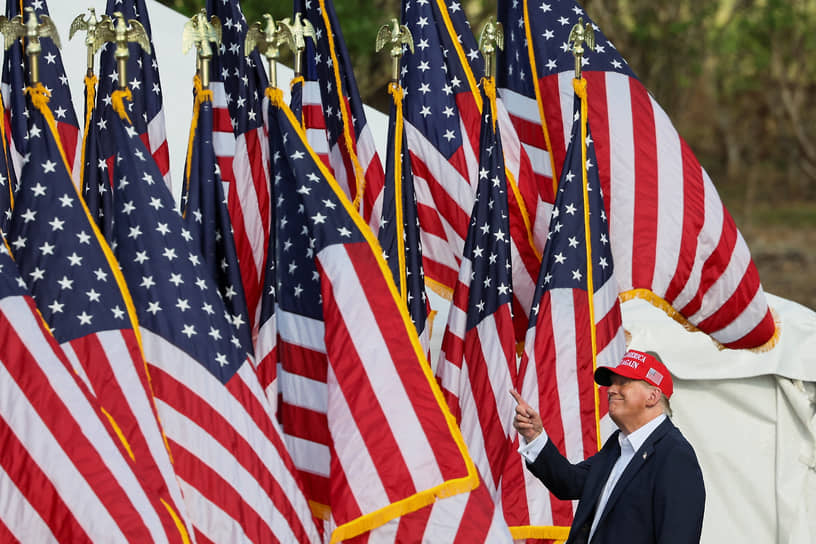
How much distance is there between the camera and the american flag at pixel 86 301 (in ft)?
12.2

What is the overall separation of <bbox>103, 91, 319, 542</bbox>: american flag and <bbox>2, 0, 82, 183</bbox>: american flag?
1.07 metres

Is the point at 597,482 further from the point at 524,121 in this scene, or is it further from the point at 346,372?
the point at 524,121

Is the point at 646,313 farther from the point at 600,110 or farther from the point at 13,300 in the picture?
the point at 13,300

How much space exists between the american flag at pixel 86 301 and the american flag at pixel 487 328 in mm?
1423

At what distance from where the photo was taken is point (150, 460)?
370 centimetres

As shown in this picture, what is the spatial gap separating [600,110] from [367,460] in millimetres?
2013

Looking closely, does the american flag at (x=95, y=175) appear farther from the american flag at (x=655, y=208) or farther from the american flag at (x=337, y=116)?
the american flag at (x=655, y=208)

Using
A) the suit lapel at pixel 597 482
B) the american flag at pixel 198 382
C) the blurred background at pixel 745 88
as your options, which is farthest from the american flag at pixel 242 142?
the blurred background at pixel 745 88

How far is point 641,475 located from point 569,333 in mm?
1009

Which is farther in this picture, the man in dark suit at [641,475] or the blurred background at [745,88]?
the blurred background at [745,88]

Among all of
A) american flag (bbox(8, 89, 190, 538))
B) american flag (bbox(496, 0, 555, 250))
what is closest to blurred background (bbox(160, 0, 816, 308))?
american flag (bbox(496, 0, 555, 250))

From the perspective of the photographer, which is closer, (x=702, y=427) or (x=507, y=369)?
(x=507, y=369)

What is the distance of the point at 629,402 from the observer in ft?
12.5

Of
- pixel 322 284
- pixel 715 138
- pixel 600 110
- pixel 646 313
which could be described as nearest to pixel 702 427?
pixel 646 313
